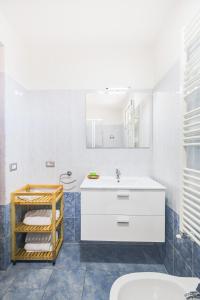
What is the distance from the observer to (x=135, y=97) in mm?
2336

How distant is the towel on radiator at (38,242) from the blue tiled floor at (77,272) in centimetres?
13

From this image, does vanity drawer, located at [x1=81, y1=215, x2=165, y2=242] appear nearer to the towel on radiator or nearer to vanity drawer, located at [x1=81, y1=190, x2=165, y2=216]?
vanity drawer, located at [x1=81, y1=190, x2=165, y2=216]

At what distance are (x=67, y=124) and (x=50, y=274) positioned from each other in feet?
5.15

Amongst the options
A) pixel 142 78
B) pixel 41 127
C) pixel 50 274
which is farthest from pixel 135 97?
pixel 50 274

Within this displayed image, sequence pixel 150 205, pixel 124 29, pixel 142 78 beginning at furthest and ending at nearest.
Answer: pixel 142 78 < pixel 124 29 < pixel 150 205

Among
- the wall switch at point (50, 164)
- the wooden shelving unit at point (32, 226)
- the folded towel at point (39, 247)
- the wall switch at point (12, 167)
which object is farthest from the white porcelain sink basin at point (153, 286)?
the wall switch at point (50, 164)

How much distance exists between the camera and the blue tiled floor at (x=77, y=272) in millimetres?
1573

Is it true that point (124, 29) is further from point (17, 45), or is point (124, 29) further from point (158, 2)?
point (17, 45)

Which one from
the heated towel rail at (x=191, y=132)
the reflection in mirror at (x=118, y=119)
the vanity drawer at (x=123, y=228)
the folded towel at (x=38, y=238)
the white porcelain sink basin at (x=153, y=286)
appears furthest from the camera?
the reflection in mirror at (x=118, y=119)

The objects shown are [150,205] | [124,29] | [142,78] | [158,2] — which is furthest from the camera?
[142,78]

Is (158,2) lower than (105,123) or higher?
higher

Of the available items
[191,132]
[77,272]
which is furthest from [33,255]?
[191,132]

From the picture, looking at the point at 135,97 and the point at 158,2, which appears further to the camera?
the point at 135,97

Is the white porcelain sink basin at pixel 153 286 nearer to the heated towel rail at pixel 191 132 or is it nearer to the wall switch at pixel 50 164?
the heated towel rail at pixel 191 132
